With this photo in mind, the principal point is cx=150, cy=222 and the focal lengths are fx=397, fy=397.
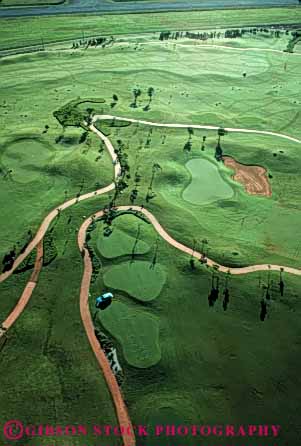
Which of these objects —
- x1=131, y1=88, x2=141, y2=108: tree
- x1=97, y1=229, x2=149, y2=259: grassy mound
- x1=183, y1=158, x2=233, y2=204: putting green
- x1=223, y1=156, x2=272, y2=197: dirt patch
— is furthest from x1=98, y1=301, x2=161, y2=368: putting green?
x1=131, y1=88, x2=141, y2=108: tree

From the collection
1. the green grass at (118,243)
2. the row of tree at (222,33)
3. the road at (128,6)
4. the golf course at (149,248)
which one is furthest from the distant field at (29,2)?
the green grass at (118,243)

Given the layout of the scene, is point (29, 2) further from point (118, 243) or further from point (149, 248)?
point (149, 248)

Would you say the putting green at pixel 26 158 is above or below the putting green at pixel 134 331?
above

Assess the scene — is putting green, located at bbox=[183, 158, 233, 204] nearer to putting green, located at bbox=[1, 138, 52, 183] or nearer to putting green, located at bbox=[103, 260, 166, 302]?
putting green, located at bbox=[103, 260, 166, 302]

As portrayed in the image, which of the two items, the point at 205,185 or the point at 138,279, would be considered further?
the point at 205,185

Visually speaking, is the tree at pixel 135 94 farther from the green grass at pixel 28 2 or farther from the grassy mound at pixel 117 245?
the green grass at pixel 28 2

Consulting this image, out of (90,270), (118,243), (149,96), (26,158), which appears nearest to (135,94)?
(149,96)

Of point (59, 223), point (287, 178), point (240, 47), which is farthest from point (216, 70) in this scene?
point (59, 223)
